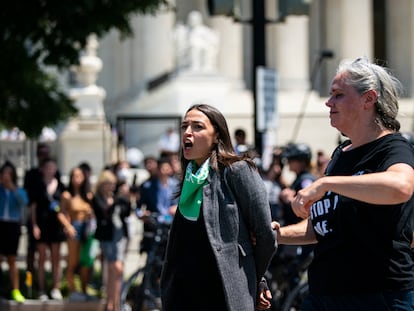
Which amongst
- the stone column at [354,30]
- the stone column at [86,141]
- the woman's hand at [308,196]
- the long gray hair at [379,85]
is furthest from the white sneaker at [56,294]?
the stone column at [354,30]

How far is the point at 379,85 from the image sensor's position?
15.8ft

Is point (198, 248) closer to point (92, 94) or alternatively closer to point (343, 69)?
point (343, 69)

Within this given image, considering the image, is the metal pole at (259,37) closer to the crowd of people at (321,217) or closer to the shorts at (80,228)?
the shorts at (80,228)

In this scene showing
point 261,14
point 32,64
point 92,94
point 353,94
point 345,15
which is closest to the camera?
point 353,94

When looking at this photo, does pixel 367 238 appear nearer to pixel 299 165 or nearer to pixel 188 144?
pixel 188 144

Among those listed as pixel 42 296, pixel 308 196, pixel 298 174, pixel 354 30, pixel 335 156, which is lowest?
pixel 42 296

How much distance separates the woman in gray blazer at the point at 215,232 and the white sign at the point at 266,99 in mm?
7643

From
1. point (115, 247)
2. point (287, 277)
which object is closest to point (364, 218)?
point (287, 277)

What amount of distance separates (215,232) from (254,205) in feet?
0.77

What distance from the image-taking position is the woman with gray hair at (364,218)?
4.70m

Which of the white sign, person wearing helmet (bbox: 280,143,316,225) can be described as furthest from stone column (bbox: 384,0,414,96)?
person wearing helmet (bbox: 280,143,316,225)

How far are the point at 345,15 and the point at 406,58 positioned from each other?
357 centimetres

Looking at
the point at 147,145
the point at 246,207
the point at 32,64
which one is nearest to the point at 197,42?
the point at 147,145

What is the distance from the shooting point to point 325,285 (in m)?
4.83
